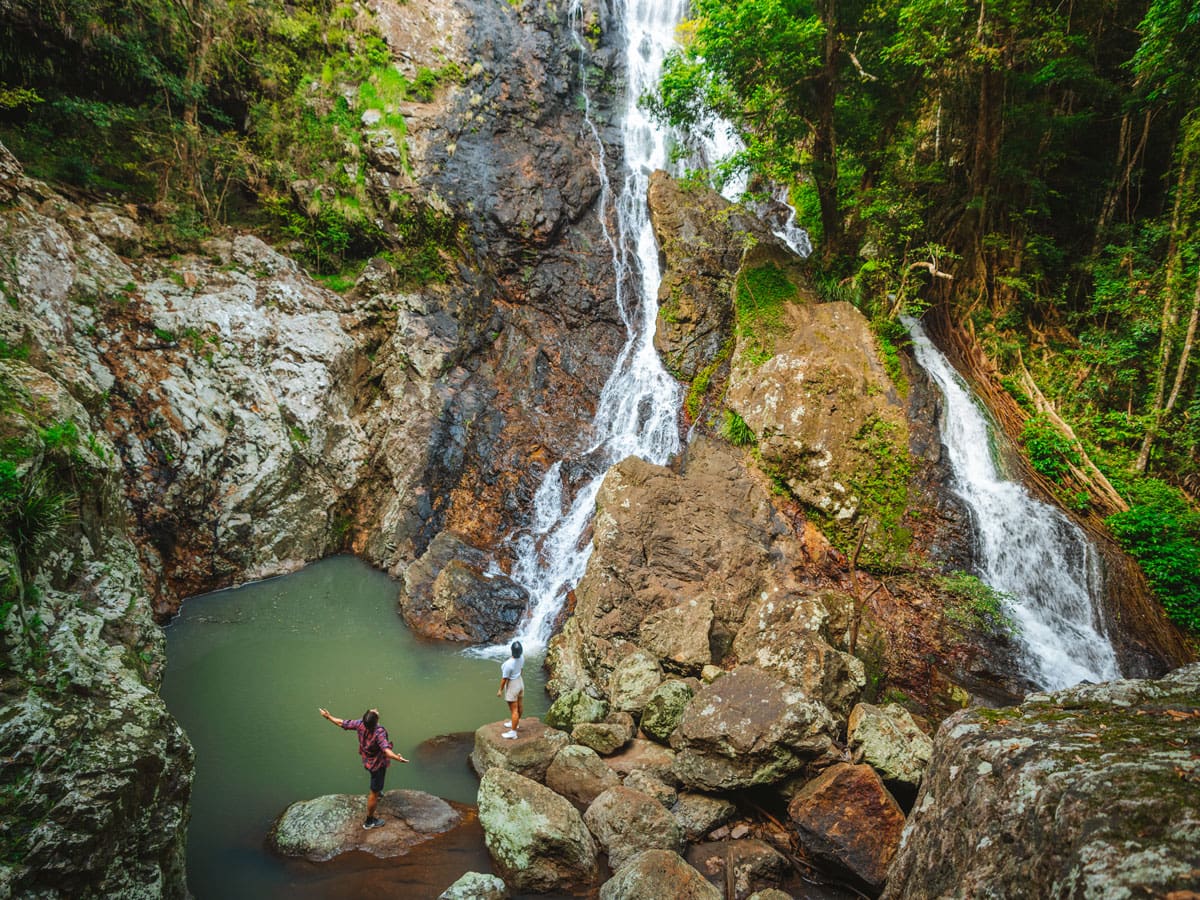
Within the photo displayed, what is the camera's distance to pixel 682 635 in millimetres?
7809

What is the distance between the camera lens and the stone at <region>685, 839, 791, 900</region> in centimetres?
465

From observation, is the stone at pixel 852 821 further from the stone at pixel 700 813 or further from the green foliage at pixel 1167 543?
the green foliage at pixel 1167 543

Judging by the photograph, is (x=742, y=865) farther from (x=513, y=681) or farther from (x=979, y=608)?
(x=979, y=608)

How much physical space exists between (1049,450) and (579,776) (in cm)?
977

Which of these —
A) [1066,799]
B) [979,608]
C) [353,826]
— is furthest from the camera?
[979,608]

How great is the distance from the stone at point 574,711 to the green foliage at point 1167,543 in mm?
8335

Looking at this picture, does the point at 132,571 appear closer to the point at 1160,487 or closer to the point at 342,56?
the point at 1160,487

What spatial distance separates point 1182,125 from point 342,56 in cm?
2055

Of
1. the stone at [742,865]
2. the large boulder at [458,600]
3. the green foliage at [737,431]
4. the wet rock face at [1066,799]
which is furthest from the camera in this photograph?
the green foliage at [737,431]

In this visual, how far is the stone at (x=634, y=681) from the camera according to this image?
7.07 m

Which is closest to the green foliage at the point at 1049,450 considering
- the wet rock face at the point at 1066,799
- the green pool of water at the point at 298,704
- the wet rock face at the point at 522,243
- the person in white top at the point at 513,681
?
the wet rock face at the point at 1066,799

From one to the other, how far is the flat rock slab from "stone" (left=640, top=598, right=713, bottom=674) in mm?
3389

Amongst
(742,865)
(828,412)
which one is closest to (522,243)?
(828,412)

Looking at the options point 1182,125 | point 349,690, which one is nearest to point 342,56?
point 349,690
